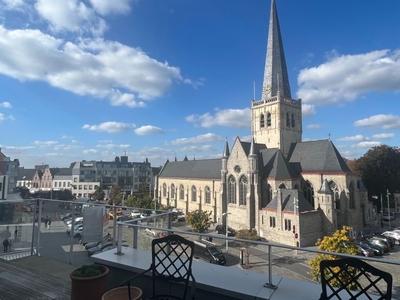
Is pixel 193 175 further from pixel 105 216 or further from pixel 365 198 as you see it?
pixel 105 216

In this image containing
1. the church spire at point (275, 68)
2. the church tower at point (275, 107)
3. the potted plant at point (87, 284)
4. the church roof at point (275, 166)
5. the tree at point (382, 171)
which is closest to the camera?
the potted plant at point (87, 284)

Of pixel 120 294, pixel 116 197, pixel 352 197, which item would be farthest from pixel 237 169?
pixel 120 294

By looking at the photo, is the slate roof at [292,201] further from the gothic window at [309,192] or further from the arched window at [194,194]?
the arched window at [194,194]

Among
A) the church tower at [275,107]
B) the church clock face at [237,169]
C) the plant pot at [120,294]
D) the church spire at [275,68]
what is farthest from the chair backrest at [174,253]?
the church spire at [275,68]

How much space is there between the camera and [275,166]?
35.0 metres

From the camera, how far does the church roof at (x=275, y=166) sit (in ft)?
112

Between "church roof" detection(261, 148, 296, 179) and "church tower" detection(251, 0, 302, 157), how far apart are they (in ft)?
13.6

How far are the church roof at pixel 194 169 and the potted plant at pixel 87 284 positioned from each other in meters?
40.2

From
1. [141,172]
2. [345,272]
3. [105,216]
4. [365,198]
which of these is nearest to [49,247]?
[105,216]

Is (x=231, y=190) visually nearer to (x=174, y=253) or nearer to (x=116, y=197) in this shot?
(x=116, y=197)

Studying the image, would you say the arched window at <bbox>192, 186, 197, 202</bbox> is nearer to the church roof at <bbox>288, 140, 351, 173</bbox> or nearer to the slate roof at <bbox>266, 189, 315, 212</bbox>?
the church roof at <bbox>288, 140, 351, 173</bbox>

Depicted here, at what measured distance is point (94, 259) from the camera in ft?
14.1

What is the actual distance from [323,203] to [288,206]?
16.0 ft

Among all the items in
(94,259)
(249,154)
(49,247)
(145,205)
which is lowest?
(145,205)
